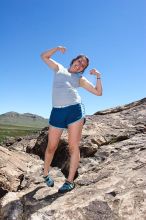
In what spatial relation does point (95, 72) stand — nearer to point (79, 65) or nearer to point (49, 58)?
point (79, 65)

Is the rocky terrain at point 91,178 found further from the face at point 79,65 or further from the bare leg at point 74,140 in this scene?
the face at point 79,65

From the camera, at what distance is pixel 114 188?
8.67 metres

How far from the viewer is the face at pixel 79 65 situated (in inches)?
368

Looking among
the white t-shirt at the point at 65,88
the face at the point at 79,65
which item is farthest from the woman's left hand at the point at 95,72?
the white t-shirt at the point at 65,88

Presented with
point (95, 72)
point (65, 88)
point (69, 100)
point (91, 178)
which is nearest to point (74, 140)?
point (69, 100)

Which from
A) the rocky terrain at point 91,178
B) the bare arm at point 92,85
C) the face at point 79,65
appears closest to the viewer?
the rocky terrain at point 91,178

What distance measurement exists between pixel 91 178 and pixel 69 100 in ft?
9.14

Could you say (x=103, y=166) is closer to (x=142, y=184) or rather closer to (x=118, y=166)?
(x=118, y=166)

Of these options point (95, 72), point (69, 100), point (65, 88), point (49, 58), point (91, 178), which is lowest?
point (91, 178)

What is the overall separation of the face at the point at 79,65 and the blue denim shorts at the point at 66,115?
101 centimetres

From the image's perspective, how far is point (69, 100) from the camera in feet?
29.8

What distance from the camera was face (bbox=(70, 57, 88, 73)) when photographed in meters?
9.34

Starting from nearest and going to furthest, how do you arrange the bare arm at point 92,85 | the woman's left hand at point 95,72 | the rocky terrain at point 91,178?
the rocky terrain at point 91,178, the bare arm at point 92,85, the woman's left hand at point 95,72

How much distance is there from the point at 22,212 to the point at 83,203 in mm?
1605
